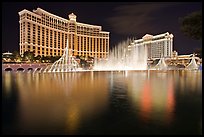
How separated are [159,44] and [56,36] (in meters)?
57.8

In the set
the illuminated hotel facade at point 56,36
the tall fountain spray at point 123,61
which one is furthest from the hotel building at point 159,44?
the tall fountain spray at point 123,61

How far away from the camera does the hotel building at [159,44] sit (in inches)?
4734

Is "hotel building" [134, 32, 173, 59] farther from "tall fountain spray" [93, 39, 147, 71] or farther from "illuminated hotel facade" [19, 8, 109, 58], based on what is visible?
"tall fountain spray" [93, 39, 147, 71]

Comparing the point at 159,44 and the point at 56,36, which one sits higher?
the point at 56,36

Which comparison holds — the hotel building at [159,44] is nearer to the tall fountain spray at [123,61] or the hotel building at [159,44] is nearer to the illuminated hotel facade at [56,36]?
the illuminated hotel facade at [56,36]

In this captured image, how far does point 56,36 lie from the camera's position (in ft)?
364

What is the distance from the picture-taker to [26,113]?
727 centimetres

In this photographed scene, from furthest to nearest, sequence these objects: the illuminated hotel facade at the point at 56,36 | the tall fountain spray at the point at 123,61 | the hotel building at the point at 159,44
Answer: the hotel building at the point at 159,44
the illuminated hotel facade at the point at 56,36
the tall fountain spray at the point at 123,61

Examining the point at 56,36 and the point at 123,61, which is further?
the point at 56,36

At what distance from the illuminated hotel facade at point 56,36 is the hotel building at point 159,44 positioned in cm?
2386

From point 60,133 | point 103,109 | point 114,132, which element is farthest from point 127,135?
point 103,109

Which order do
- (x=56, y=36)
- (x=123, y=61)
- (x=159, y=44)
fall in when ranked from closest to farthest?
1. (x=123, y=61)
2. (x=56, y=36)
3. (x=159, y=44)

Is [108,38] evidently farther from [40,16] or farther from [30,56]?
[30,56]

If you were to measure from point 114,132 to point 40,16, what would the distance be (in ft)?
339
